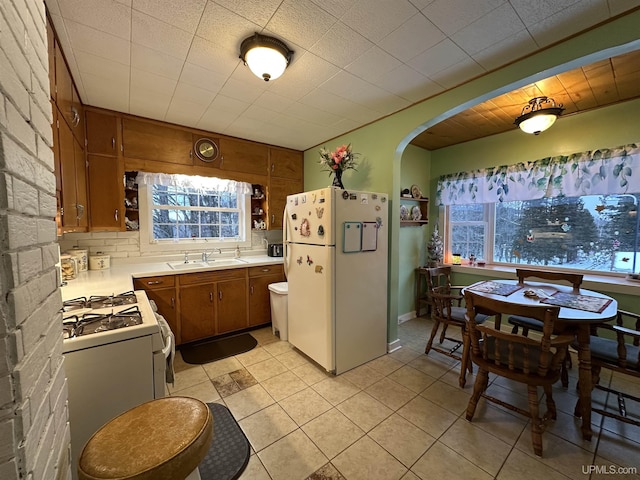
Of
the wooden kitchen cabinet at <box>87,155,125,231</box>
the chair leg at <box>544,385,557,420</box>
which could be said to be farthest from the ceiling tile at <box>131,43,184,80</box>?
the chair leg at <box>544,385,557,420</box>

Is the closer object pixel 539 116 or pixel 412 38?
pixel 412 38

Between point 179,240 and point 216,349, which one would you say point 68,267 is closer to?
point 179,240

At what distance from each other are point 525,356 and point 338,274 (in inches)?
54.2

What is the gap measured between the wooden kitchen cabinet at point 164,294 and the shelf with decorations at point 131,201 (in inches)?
31.0

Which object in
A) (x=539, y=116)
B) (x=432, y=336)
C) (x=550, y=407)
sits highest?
(x=539, y=116)

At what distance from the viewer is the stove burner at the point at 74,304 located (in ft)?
5.18

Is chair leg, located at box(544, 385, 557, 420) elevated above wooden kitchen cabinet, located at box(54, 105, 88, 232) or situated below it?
below

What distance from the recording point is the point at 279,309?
3.09 m

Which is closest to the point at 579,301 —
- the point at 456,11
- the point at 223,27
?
the point at 456,11

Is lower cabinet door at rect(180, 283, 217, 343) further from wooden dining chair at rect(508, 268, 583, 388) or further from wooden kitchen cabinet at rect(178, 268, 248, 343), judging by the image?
wooden dining chair at rect(508, 268, 583, 388)

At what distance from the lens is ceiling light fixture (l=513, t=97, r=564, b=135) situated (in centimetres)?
219

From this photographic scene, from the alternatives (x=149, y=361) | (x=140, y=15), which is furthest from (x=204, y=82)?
(x=149, y=361)

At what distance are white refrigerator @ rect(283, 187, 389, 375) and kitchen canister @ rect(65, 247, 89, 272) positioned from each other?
1983 millimetres

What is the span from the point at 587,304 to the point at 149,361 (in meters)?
2.93
